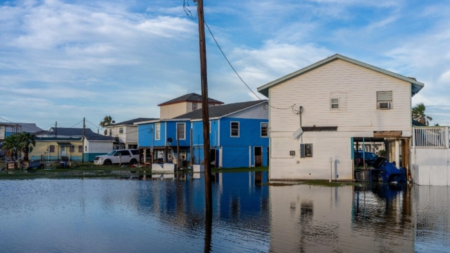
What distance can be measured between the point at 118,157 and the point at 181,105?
17.5 m

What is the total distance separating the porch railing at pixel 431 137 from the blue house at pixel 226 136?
2368cm

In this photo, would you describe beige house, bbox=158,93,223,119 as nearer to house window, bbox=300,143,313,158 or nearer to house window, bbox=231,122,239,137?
house window, bbox=231,122,239,137

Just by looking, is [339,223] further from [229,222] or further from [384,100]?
[384,100]

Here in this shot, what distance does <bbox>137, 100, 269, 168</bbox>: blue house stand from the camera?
162ft

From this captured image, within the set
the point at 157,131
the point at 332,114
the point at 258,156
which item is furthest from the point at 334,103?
the point at 157,131

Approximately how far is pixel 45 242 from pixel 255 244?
183 inches

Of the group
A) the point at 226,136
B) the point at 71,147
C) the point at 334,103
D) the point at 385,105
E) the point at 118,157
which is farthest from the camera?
the point at 71,147

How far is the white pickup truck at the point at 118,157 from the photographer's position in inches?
2145

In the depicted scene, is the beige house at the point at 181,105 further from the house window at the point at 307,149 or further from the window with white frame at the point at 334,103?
the window with white frame at the point at 334,103

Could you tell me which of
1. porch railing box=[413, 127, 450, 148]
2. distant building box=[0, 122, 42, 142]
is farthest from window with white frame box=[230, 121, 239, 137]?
distant building box=[0, 122, 42, 142]

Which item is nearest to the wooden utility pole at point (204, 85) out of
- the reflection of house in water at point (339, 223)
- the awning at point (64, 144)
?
the reflection of house in water at point (339, 223)

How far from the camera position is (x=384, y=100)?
28.6 m

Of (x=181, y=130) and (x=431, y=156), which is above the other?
(x=181, y=130)

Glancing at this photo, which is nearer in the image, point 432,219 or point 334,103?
point 432,219
